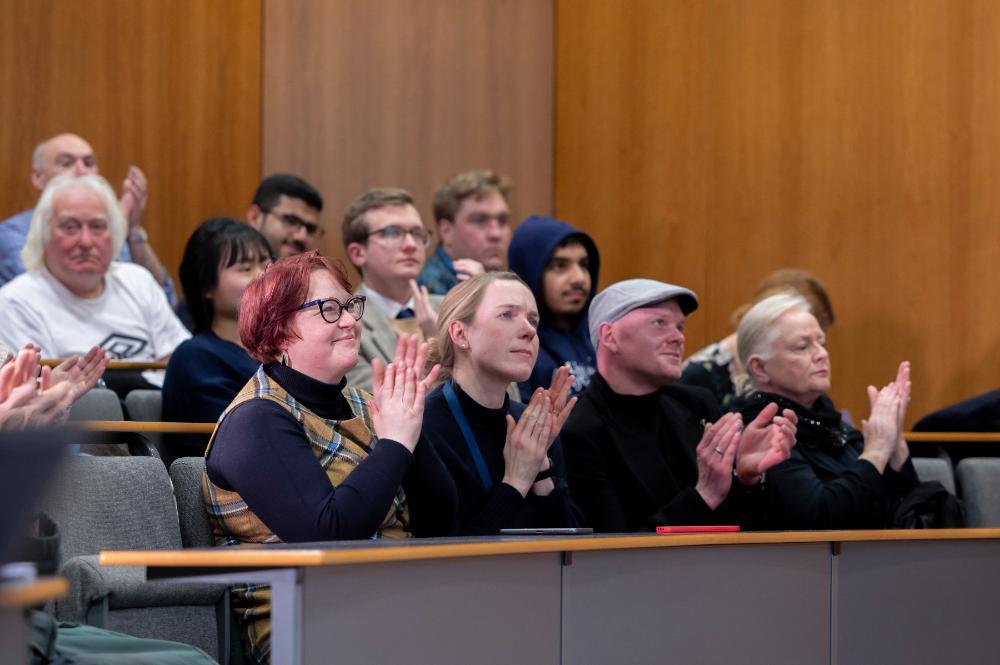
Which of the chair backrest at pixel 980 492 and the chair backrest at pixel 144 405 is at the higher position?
the chair backrest at pixel 144 405

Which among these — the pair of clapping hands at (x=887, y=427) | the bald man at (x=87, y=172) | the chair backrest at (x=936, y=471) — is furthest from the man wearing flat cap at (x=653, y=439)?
the bald man at (x=87, y=172)

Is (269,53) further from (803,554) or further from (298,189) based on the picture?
(803,554)

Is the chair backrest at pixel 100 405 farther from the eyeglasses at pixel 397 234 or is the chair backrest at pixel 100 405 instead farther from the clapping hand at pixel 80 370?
the eyeglasses at pixel 397 234

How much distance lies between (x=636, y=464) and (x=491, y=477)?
1.79ft

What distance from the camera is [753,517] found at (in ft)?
12.1

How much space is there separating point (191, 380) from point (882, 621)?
1.98 meters

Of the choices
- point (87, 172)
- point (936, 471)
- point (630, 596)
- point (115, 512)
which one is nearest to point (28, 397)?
point (115, 512)

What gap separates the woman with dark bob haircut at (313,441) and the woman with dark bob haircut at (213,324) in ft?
2.65

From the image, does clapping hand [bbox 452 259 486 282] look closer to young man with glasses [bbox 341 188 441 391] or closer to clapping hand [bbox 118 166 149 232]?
young man with glasses [bbox 341 188 441 391]

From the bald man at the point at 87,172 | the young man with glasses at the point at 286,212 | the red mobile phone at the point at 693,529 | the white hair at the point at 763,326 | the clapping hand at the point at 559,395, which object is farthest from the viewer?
the bald man at the point at 87,172

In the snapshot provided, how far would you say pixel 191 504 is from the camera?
2.83 metres

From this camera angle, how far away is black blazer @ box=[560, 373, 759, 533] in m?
3.45

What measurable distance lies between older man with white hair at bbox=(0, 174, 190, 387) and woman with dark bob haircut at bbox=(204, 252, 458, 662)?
181 centimetres

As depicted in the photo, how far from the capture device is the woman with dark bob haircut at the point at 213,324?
3.83 m
